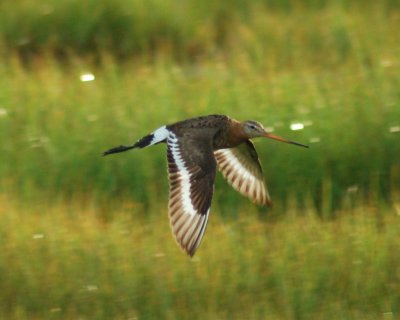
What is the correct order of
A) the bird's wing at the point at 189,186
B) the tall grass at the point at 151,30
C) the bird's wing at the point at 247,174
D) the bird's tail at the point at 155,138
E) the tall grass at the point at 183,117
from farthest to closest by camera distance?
the tall grass at the point at 151,30, the tall grass at the point at 183,117, the bird's wing at the point at 247,174, the bird's tail at the point at 155,138, the bird's wing at the point at 189,186

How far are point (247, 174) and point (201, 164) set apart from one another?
769mm

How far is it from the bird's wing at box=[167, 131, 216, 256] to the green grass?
269 millimetres

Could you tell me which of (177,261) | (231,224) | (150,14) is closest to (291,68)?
(150,14)

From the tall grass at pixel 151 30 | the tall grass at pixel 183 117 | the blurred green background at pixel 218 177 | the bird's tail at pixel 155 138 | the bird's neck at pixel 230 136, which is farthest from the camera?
the tall grass at pixel 151 30

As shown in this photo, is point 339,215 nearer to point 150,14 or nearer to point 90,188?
point 90,188

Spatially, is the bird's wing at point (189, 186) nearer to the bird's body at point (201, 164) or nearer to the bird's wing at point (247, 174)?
the bird's body at point (201, 164)

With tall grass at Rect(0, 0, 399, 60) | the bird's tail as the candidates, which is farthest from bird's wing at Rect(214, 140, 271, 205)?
tall grass at Rect(0, 0, 399, 60)

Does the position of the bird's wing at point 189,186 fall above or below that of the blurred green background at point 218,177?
above

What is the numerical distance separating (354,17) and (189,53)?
3.91 ft

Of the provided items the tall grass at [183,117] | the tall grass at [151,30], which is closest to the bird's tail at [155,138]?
the tall grass at [183,117]

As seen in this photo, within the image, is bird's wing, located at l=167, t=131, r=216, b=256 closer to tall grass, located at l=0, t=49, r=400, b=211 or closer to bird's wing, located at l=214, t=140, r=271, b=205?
bird's wing, located at l=214, t=140, r=271, b=205

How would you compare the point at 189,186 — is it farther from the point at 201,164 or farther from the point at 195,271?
the point at 195,271

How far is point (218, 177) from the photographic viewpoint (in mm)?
7750

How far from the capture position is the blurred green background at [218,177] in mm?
6449
